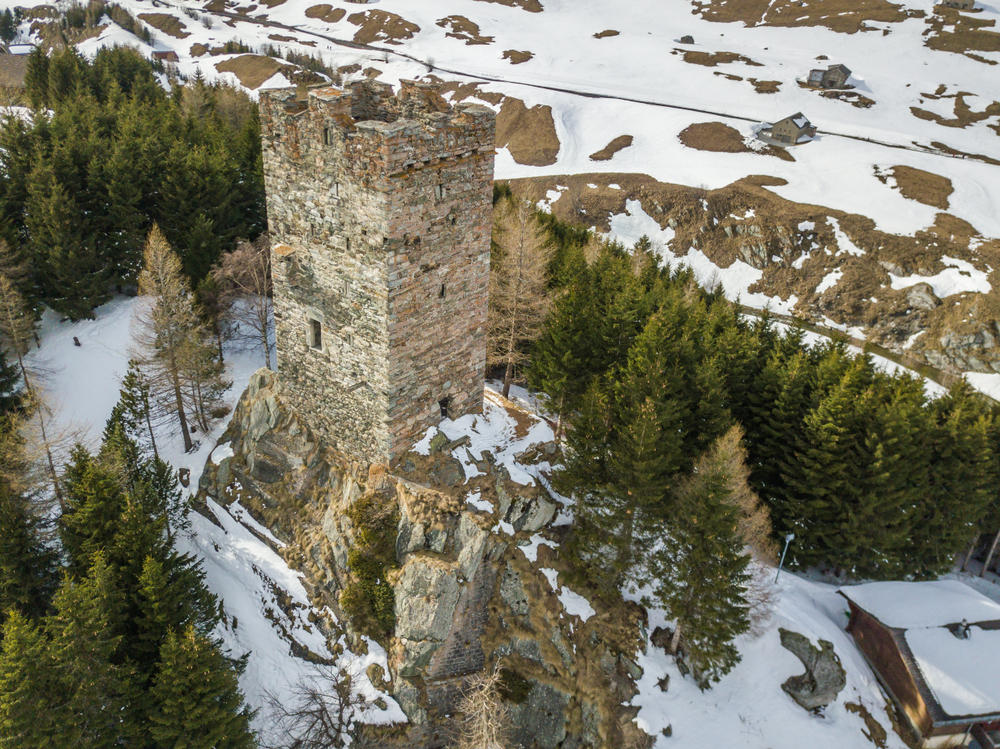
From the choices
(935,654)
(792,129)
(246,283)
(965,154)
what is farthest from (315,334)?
(965,154)

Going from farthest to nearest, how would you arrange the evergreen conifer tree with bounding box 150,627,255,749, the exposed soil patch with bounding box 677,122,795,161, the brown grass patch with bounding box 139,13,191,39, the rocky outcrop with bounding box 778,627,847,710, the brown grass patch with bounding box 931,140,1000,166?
1. the brown grass patch with bounding box 139,13,191,39
2. the exposed soil patch with bounding box 677,122,795,161
3. the brown grass patch with bounding box 931,140,1000,166
4. the rocky outcrop with bounding box 778,627,847,710
5. the evergreen conifer tree with bounding box 150,627,255,749

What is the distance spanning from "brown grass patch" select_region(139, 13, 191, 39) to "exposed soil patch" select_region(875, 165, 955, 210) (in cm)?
14094

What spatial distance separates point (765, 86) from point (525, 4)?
75372 millimetres

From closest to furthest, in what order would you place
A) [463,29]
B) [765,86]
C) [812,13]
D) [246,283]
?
[246,283], [765,86], [812,13], [463,29]

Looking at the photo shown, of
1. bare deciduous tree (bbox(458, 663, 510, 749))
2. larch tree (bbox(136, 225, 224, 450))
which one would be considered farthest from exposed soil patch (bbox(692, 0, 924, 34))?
bare deciduous tree (bbox(458, 663, 510, 749))

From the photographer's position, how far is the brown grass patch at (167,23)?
467ft

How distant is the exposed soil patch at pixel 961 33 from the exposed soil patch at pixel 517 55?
73.3 meters

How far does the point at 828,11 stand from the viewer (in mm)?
138250

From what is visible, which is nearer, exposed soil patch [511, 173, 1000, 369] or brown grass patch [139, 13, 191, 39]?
exposed soil patch [511, 173, 1000, 369]

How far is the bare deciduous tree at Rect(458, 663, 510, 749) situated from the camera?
16719 mm

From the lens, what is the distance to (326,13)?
155 m

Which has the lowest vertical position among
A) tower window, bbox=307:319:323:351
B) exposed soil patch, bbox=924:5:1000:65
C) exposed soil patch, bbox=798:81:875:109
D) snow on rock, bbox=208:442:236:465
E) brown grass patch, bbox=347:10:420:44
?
snow on rock, bbox=208:442:236:465

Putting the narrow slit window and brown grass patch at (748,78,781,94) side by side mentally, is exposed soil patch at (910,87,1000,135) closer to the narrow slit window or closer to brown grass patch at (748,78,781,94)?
brown grass patch at (748,78,781,94)

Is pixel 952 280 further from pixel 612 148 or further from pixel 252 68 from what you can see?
pixel 252 68
